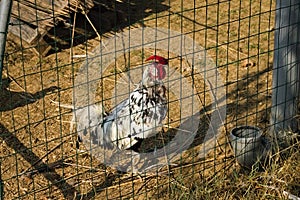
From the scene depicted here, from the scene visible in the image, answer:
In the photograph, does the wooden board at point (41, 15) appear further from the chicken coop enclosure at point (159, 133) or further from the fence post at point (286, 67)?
the fence post at point (286, 67)

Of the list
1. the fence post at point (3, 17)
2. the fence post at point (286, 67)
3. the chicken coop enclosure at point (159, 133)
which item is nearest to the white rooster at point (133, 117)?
the chicken coop enclosure at point (159, 133)

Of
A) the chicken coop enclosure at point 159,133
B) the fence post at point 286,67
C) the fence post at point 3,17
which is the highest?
the fence post at point 3,17

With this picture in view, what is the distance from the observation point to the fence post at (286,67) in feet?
15.4

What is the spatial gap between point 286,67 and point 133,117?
1.25m

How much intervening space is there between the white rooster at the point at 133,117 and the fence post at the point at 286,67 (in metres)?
0.89

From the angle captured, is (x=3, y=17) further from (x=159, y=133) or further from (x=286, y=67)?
(x=159, y=133)

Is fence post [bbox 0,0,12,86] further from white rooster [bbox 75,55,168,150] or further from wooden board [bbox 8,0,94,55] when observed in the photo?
wooden board [bbox 8,0,94,55]

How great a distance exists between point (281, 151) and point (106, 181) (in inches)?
52.7

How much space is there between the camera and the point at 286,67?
15.8 feet

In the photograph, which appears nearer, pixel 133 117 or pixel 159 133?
pixel 133 117

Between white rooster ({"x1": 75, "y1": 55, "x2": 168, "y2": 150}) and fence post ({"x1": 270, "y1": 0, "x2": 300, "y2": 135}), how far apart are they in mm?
892

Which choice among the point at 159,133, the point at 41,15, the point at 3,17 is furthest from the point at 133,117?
the point at 41,15

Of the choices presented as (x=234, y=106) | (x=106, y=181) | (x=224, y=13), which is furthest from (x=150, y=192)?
(x=224, y=13)

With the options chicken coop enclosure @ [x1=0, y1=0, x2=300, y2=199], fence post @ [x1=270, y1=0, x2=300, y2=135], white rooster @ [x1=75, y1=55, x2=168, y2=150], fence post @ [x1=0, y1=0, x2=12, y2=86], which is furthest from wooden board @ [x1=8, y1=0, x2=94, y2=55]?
fence post @ [x1=0, y1=0, x2=12, y2=86]
